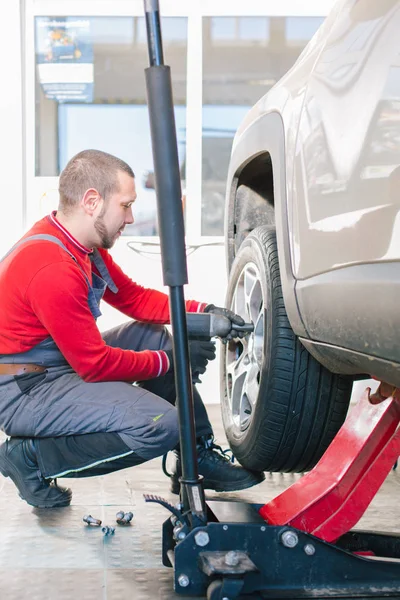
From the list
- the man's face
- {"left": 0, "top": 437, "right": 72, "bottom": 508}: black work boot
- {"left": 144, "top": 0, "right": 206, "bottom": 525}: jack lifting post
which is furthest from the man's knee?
{"left": 144, "top": 0, "right": 206, "bottom": 525}: jack lifting post

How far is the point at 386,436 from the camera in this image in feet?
6.43

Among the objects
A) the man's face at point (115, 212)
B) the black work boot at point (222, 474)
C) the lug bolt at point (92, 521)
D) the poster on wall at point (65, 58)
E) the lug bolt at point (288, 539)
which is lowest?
the lug bolt at point (92, 521)

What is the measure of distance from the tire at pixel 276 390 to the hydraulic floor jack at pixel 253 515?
0.24 metres

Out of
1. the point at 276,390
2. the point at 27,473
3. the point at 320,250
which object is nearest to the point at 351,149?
the point at 320,250

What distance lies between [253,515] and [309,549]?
0.25 m

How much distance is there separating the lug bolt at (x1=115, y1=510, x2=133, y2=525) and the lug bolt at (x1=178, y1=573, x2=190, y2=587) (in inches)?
32.5

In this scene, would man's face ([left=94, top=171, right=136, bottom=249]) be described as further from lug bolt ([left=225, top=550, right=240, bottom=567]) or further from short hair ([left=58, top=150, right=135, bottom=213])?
lug bolt ([left=225, top=550, right=240, bottom=567])

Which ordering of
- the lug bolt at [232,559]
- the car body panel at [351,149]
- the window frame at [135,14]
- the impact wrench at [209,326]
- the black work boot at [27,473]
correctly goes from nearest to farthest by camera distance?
the car body panel at [351,149] → the lug bolt at [232,559] → the impact wrench at [209,326] → the black work boot at [27,473] → the window frame at [135,14]

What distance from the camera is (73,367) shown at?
2545 millimetres

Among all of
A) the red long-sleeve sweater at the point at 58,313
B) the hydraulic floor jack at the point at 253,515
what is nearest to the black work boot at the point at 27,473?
the red long-sleeve sweater at the point at 58,313

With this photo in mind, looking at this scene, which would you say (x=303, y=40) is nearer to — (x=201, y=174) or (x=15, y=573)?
(x=201, y=174)

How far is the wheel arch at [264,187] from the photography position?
6.68ft

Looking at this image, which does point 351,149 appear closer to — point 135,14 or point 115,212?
point 115,212

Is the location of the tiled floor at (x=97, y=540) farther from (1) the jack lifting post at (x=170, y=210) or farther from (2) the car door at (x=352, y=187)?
(2) the car door at (x=352, y=187)
